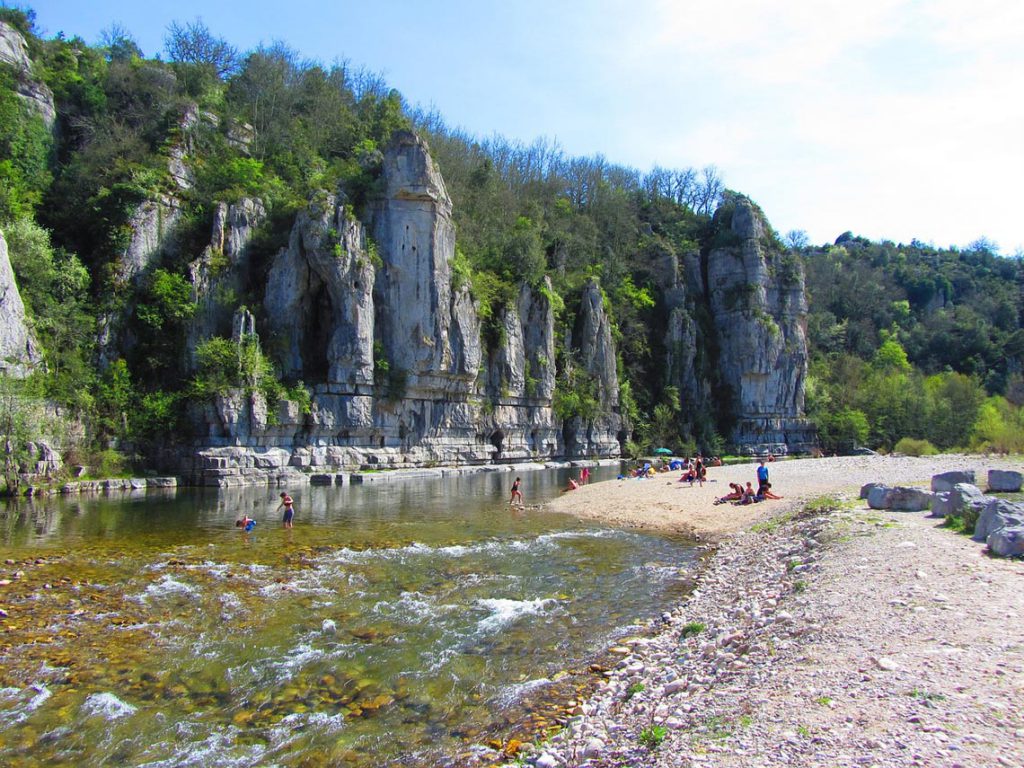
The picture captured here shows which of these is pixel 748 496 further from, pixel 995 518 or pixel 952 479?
pixel 995 518

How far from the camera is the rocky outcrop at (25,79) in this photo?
152 ft

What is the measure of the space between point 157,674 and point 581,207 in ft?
276

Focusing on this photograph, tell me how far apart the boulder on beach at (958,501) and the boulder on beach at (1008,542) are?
9.41 feet

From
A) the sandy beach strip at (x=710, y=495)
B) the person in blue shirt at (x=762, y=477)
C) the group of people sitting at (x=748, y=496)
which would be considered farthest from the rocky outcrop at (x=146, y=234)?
the person in blue shirt at (x=762, y=477)

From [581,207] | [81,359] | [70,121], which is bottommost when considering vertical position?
[81,359]

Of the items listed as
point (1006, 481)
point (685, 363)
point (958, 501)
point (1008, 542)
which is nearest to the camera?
point (1008, 542)

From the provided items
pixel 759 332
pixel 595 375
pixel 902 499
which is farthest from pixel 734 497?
pixel 759 332

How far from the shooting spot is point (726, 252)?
77.2 m

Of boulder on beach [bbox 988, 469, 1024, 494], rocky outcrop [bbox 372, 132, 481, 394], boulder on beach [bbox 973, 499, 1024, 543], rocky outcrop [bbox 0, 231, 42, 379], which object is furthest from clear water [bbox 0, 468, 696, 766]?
rocky outcrop [bbox 372, 132, 481, 394]

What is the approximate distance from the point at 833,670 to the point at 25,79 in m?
A: 62.3

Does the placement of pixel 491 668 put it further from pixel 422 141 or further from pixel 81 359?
pixel 422 141

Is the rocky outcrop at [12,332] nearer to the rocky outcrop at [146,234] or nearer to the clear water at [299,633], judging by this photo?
the rocky outcrop at [146,234]

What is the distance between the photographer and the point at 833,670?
6723 millimetres

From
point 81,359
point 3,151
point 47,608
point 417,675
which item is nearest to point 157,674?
point 417,675
